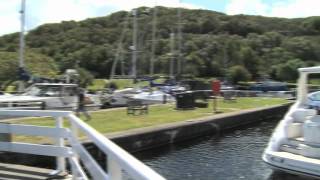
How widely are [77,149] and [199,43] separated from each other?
442ft

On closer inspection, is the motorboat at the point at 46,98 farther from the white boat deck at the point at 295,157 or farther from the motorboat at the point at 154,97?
the white boat deck at the point at 295,157

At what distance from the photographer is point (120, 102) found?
129 ft

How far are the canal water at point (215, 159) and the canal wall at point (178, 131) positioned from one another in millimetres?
327

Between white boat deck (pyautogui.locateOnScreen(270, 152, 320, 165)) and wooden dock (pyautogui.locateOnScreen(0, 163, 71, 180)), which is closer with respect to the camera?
wooden dock (pyautogui.locateOnScreen(0, 163, 71, 180))

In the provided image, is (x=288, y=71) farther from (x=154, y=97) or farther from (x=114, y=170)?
(x=114, y=170)

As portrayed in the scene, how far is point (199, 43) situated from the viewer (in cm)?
14100

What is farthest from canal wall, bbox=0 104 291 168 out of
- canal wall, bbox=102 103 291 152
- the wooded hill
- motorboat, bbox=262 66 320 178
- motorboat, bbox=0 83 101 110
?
the wooded hill

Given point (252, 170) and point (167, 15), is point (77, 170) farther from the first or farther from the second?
point (167, 15)

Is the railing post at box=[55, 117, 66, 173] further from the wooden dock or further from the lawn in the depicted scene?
the lawn

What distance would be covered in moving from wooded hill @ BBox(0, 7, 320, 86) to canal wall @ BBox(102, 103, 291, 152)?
37748 mm

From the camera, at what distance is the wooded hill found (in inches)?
3947

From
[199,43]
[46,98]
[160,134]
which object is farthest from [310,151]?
[199,43]

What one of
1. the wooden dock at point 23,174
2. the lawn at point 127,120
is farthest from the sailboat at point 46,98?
the wooden dock at point 23,174

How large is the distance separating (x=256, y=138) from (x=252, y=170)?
8995mm
